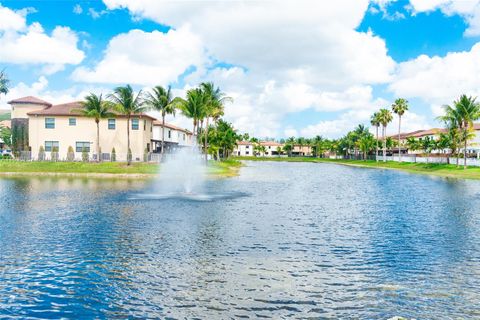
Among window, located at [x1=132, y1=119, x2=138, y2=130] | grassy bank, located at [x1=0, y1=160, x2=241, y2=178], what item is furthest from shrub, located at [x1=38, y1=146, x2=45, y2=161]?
window, located at [x1=132, y1=119, x2=138, y2=130]

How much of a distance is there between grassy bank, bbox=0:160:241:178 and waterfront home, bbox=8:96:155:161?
7.47 meters

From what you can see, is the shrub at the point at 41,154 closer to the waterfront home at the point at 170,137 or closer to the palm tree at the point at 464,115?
the waterfront home at the point at 170,137

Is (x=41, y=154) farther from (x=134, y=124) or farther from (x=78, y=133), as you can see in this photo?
(x=134, y=124)

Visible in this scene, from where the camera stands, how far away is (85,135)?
3068 inches

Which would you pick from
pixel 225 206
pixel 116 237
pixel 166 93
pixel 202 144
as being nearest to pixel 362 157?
pixel 202 144

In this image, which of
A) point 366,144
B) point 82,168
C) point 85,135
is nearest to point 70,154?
point 85,135

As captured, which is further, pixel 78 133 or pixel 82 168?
pixel 78 133

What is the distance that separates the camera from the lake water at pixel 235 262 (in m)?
12.3

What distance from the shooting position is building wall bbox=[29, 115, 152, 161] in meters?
77.1

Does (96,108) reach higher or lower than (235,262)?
higher

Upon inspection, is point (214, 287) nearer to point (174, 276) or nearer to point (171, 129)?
point (174, 276)

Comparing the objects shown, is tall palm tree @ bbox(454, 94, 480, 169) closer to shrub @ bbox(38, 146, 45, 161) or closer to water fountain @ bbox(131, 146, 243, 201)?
water fountain @ bbox(131, 146, 243, 201)

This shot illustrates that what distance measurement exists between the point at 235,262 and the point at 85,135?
6805 cm

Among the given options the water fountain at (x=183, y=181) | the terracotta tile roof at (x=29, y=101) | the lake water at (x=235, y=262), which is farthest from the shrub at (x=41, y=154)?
the lake water at (x=235, y=262)
